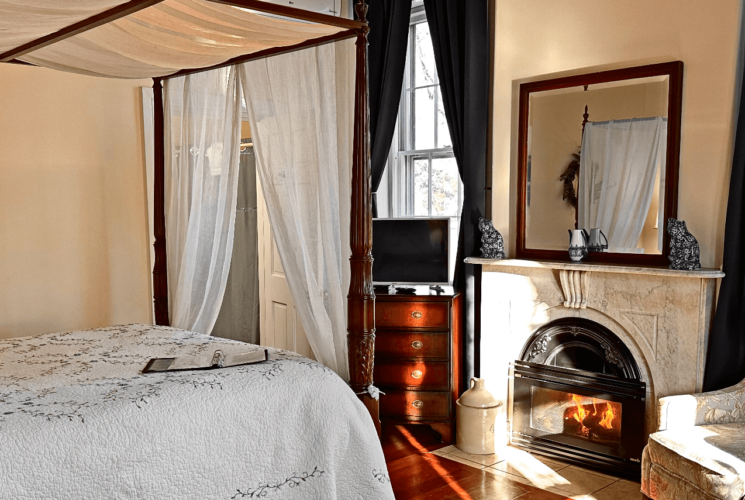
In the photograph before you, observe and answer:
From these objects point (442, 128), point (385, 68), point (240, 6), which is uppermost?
point (385, 68)

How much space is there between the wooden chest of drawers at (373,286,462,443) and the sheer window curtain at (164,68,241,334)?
1145 mm

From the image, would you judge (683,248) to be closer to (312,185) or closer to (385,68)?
(312,185)

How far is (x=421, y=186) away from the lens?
5160 millimetres

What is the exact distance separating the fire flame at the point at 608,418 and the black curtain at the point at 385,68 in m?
2.11

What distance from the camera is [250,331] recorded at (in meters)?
5.58

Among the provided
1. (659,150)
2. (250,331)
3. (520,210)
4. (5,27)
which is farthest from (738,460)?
(250,331)

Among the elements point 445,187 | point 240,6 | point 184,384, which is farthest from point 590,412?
point 240,6

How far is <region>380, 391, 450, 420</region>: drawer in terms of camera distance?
4.38m

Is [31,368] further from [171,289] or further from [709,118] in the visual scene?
[709,118]

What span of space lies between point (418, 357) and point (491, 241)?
2.89 feet

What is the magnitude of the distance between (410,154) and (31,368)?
319 centimetres

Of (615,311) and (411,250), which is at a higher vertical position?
(411,250)

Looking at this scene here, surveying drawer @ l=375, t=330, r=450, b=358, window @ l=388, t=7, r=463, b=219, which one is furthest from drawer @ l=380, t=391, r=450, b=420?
window @ l=388, t=7, r=463, b=219

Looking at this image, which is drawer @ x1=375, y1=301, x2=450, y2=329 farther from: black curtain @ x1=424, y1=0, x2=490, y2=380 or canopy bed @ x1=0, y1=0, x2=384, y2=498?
canopy bed @ x1=0, y1=0, x2=384, y2=498
